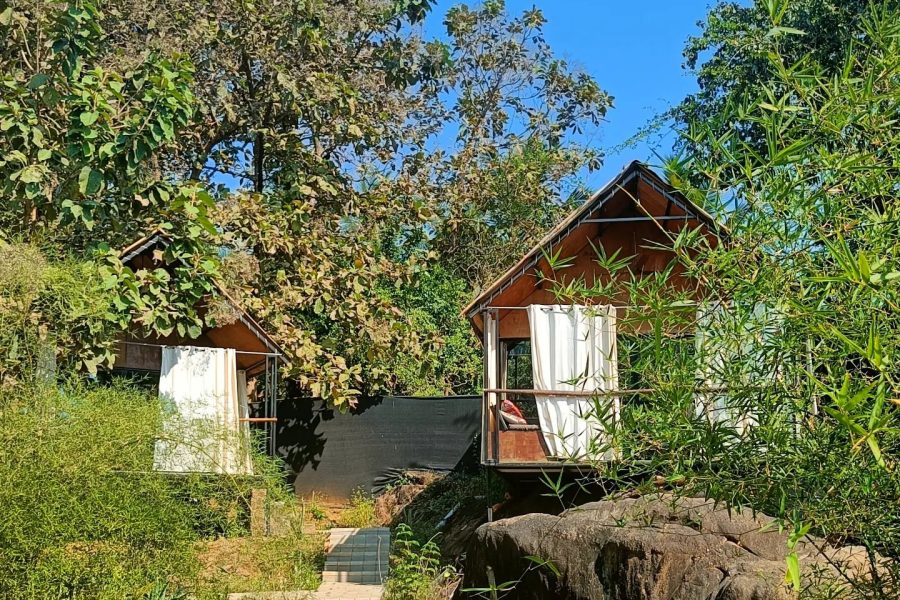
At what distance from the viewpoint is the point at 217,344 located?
11789 mm

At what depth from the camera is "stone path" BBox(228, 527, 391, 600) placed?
7.82 metres

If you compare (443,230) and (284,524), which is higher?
(443,230)

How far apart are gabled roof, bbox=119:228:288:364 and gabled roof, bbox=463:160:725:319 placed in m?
2.64

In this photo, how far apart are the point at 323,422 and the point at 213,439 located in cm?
438

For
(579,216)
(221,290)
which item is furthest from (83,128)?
(579,216)

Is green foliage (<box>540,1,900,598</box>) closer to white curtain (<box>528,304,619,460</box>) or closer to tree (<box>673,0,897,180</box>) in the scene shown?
white curtain (<box>528,304,619,460</box>)

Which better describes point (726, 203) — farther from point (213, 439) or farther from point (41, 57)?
point (41, 57)

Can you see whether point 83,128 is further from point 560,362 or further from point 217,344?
point 560,362

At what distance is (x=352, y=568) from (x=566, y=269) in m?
3.91

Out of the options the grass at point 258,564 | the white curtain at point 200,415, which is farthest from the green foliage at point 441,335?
the grass at point 258,564

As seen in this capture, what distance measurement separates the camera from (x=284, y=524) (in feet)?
30.8

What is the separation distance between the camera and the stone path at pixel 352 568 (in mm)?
7819

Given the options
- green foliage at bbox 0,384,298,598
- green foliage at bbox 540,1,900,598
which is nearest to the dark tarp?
green foliage at bbox 0,384,298,598

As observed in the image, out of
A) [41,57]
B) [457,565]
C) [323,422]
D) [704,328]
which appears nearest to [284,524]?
[457,565]
